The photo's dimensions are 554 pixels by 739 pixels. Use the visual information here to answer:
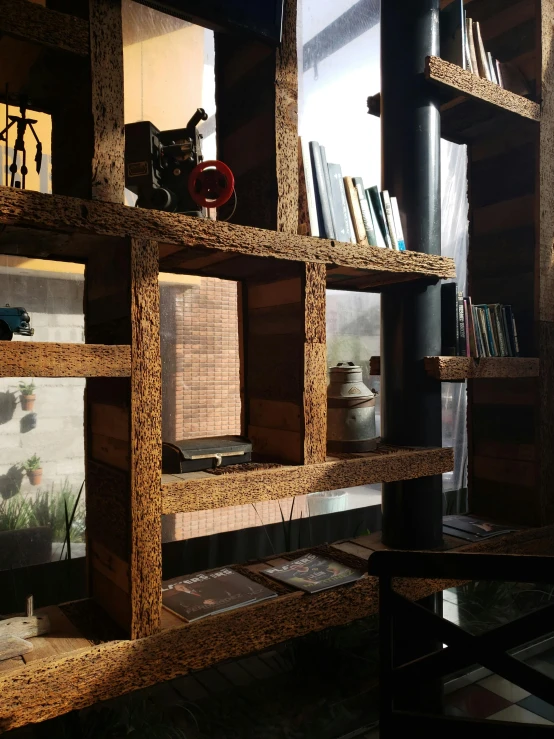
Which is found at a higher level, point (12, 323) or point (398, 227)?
point (398, 227)

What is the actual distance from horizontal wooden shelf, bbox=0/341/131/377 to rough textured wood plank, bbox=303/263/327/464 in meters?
0.55

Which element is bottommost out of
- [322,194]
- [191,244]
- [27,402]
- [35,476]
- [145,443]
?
[35,476]

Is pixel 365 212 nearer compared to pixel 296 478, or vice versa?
pixel 296 478

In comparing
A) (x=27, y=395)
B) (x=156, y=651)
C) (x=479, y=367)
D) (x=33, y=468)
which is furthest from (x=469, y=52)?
(x=33, y=468)

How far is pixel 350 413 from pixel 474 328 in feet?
2.22

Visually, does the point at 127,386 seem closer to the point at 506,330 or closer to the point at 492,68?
the point at 506,330

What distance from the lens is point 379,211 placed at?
1.95 m

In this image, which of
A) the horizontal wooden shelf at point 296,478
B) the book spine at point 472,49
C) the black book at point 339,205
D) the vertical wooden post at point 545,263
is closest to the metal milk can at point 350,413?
the horizontal wooden shelf at point 296,478

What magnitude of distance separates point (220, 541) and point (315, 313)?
1390 millimetres

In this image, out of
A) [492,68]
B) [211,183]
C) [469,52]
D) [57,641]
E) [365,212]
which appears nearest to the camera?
[57,641]

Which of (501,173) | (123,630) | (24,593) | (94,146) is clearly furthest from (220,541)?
(501,173)

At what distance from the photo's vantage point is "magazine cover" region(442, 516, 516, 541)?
2.31m

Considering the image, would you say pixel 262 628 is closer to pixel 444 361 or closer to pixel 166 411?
pixel 444 361

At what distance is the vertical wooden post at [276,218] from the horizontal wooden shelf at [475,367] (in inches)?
19.8
